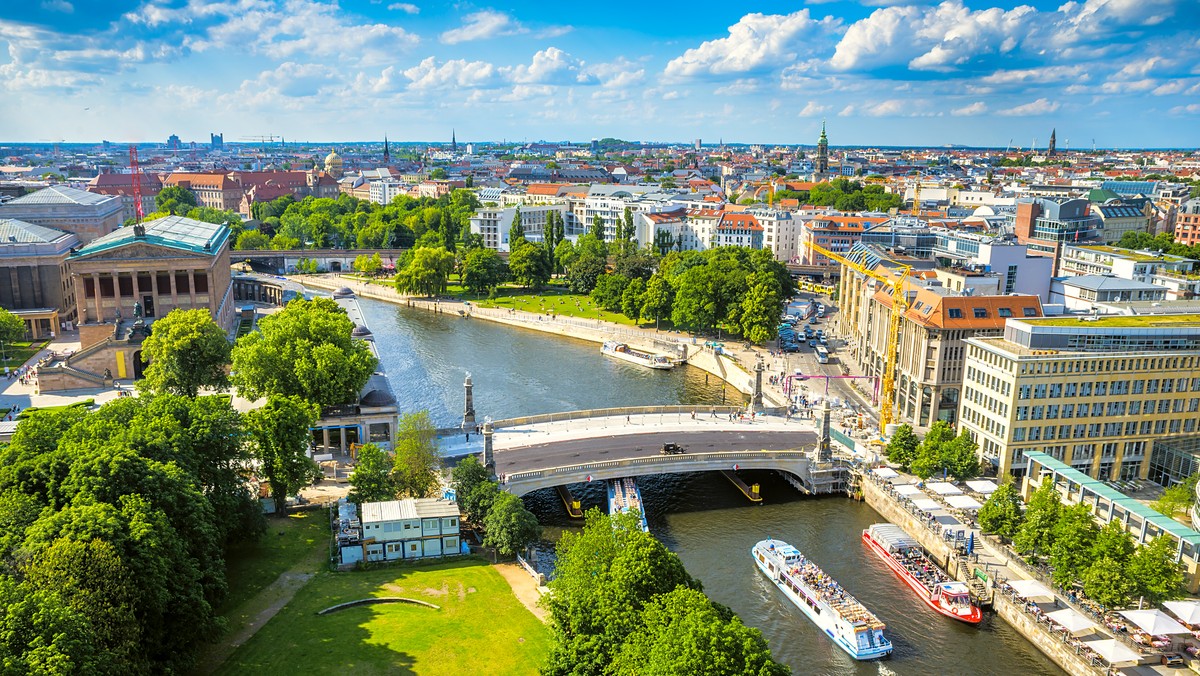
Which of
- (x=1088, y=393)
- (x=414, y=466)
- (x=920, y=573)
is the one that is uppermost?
(x=1088, y=393)

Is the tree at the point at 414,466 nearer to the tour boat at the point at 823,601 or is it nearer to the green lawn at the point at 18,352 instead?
the tour boat at the point at 823,601

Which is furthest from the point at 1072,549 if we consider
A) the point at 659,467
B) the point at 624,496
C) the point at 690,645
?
the point at 690,645

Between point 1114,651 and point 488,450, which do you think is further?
point 488,450

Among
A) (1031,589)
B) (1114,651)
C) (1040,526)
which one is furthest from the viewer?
(1040,526)

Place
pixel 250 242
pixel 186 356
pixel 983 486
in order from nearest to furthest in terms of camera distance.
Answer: pixel 983 486, pixel 186 356, pixel 250 242

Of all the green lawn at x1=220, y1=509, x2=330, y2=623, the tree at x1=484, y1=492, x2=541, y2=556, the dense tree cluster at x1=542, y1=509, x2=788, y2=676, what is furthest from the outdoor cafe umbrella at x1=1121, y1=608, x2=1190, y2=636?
the green lawn at x1=220, y1=509, x2=330, y2=623

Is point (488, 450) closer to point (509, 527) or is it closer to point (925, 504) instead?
point (509, 527)

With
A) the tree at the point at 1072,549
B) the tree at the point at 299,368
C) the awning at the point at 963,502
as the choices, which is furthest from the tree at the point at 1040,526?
the tree at the point at 299,368
